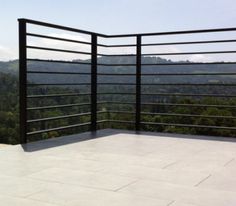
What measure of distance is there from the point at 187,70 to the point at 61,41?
1.82 metres

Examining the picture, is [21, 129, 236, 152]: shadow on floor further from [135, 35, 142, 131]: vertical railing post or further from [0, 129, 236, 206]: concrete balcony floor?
[135, 35, 142, 131]: vertical railing post

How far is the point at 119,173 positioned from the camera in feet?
10.9

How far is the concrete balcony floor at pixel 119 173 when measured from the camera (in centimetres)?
265

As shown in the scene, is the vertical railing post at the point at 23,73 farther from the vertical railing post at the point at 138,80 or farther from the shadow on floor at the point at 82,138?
the vertical railing post at the point at 138,80

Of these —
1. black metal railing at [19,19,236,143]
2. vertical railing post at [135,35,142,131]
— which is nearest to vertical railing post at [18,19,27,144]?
black metal railing at [19,19,236,143]

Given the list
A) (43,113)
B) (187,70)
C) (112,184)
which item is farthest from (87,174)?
(187,70)

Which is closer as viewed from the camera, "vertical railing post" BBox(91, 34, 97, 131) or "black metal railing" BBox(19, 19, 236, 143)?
"black metal railing" BBox(19, 19, 236, 143)

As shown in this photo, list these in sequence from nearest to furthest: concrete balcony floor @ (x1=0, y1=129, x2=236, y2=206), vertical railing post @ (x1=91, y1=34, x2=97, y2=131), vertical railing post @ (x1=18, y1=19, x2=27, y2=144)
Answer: concrete balcony floor @ (x1=0, y1=129, x2=236, y2=206) < vertical railing post @ (x1=18, y1=19, x2=27, y2=144) < vertical railing post @ (x1=91, y1=34, x2=97, y2=131)

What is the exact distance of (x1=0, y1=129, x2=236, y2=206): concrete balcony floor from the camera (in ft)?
8.70

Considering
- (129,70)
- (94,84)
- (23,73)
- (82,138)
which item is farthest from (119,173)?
(129,70)

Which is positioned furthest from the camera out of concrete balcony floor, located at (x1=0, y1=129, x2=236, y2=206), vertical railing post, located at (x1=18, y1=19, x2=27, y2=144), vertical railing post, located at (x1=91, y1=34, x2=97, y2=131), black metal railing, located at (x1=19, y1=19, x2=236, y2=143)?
vertical railing post, located at (x1=91, y1=34, x2=97, y2=131)

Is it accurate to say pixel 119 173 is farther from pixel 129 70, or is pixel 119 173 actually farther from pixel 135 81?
pixel 129 70

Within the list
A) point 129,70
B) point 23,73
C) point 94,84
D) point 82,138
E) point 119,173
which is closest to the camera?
point 119,173

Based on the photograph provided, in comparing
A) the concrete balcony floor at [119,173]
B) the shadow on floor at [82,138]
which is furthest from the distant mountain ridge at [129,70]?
the concrete balcony floor at [119,173]
